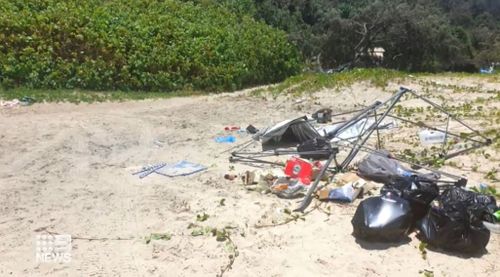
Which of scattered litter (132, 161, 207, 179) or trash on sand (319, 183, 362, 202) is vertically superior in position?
trash on sand (319, 183, 362, 202)

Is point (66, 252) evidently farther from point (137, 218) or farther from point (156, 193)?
point (156, 193)

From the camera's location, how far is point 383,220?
13.6 ft

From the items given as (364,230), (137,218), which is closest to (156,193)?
(137,218)

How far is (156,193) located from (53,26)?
286 inches

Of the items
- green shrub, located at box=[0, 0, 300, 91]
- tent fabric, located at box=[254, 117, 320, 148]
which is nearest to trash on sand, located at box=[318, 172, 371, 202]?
tent fabric, located at box=[254, 117, 320, 148]

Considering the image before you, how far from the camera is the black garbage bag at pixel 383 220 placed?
13.6 ft

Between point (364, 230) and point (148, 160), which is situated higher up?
point (364, 230)

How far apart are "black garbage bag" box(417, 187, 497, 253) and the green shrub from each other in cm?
841

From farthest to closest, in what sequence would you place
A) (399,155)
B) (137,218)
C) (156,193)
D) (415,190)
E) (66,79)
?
(66,79), (399,155), (156,193), (137,218), (415,190)

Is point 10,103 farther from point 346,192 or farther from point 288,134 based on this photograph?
point 346,192

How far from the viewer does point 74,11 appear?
40.2 ft

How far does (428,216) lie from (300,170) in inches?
67.0

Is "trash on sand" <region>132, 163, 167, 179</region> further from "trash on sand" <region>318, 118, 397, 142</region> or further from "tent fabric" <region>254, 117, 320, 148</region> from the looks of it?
"trash on sand" <region>318, 118, 397, 142</region>

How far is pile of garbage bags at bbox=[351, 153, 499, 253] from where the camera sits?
3.99 meters
